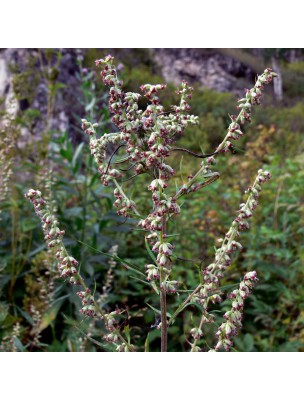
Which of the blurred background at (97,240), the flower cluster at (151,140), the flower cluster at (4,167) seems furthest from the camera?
the blurred background at (97,240)

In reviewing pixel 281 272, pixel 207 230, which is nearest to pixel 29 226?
pixel 207 230

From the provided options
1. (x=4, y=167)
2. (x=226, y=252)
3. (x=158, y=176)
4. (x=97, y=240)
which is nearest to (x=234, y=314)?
(x=226, y=252)

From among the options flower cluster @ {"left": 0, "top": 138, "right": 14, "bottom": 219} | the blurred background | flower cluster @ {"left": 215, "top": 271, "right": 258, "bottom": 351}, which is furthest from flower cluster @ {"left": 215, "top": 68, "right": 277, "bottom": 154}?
flower cluster @ {"left": 0, "top": 138, "right": 14, "bottom": 219}

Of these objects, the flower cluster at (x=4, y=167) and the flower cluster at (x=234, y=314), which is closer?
the flower cluster at (x=234, y=314)

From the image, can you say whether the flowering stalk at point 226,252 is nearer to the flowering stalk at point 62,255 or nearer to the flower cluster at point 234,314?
the flower cluster at point 234,314

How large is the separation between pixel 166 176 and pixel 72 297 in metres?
1.25

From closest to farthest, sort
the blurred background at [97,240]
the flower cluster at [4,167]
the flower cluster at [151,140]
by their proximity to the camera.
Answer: the flower cluster at [151,140] < the flower cluster at [4,167] < the blurred background at [97,240]

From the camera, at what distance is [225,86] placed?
16.9 feet

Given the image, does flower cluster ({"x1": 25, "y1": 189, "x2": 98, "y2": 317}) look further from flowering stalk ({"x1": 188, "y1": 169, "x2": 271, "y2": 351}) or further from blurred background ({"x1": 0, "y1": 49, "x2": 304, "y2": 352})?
blurred background ({"x1": 0, "y1": 49, "x2": 304, "y2": 352})

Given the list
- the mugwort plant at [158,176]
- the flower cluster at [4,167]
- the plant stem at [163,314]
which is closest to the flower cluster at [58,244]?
the mugwort plant at [158,176]

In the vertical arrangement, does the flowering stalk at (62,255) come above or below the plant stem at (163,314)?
above

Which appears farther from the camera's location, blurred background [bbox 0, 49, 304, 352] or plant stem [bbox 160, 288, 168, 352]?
blurred background [bbox 0, 49, 304, 352]
